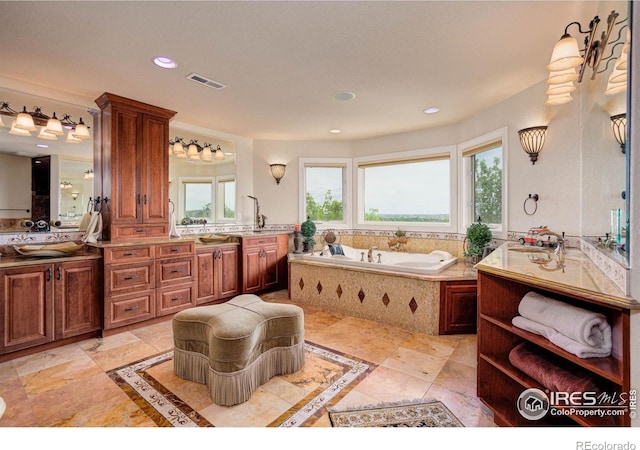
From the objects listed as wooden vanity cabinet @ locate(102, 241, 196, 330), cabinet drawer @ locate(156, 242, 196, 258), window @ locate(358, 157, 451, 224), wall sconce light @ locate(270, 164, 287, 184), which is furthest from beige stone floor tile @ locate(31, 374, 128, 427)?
window @ locate(358, 157, 451, 224)

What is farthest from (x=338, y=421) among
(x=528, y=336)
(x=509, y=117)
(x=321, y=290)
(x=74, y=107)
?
(x=74, y=107)

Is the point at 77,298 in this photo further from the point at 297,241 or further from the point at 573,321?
the point at 573,321

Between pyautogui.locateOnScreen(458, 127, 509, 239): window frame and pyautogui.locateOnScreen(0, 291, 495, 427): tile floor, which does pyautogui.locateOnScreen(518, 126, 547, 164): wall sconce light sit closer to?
pyautogui.locateOnScreen(458, 127, 509, 239): window frame

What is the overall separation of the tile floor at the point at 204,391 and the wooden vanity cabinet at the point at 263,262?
4.45ft

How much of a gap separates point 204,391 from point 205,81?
8.49ft

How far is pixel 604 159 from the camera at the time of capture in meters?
1.76

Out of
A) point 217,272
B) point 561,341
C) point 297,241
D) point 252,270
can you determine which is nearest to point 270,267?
point 252,270

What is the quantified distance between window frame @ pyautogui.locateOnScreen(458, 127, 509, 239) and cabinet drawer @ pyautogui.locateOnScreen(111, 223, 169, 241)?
3.79 meters

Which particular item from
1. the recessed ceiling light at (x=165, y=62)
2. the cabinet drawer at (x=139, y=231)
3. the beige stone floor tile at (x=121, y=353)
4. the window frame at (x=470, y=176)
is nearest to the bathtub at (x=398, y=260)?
the window frame at (x=470, y=176)

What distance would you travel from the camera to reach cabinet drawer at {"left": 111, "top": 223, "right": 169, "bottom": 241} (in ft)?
10.2

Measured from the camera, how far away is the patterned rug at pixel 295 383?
5.71ft

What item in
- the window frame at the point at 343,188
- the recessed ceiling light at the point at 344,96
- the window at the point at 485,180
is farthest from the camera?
Result: the window frame at the point at 343,188

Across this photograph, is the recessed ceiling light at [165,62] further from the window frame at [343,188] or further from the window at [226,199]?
the window frame at [343,188]

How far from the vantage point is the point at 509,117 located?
10.5ft
